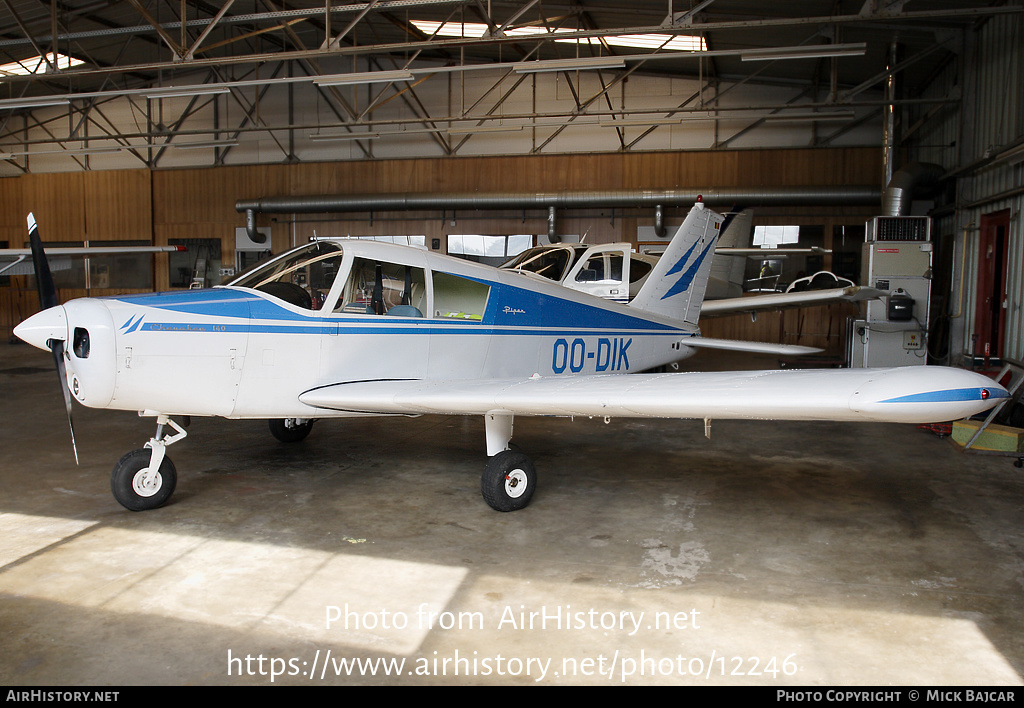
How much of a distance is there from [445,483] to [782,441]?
3.82 metres

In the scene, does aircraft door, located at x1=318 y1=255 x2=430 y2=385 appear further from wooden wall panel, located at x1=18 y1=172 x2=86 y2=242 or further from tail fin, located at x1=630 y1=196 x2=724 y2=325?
wooden wall panel, located at x1=18 y1=172 x2=86 y2=242

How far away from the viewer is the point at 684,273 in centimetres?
803

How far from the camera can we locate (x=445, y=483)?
579 cm

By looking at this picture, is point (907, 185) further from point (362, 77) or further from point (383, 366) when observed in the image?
point (383, 366)

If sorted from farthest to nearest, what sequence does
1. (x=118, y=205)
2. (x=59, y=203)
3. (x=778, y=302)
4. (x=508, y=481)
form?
(x=59, y=203)
(x=118, y=205)
(x=778, y=302)
(x=508, y=481)

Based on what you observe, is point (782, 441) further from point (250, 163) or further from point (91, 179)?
point (91, 179)

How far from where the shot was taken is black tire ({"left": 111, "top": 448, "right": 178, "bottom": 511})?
A: 4.87 m

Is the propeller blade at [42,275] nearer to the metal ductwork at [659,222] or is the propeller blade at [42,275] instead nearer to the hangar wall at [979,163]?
the hangar wall at [979,163]

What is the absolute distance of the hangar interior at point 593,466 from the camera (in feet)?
10.3

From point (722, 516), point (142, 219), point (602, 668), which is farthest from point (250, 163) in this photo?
point (602, 668)

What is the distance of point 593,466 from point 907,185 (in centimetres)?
959

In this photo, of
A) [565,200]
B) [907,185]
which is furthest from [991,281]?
[565,200]

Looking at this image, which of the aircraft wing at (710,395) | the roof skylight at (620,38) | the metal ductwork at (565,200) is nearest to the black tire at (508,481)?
the aircraft wing at (710,395)

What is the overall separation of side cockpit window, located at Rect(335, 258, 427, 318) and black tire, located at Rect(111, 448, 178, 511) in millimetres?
1689
